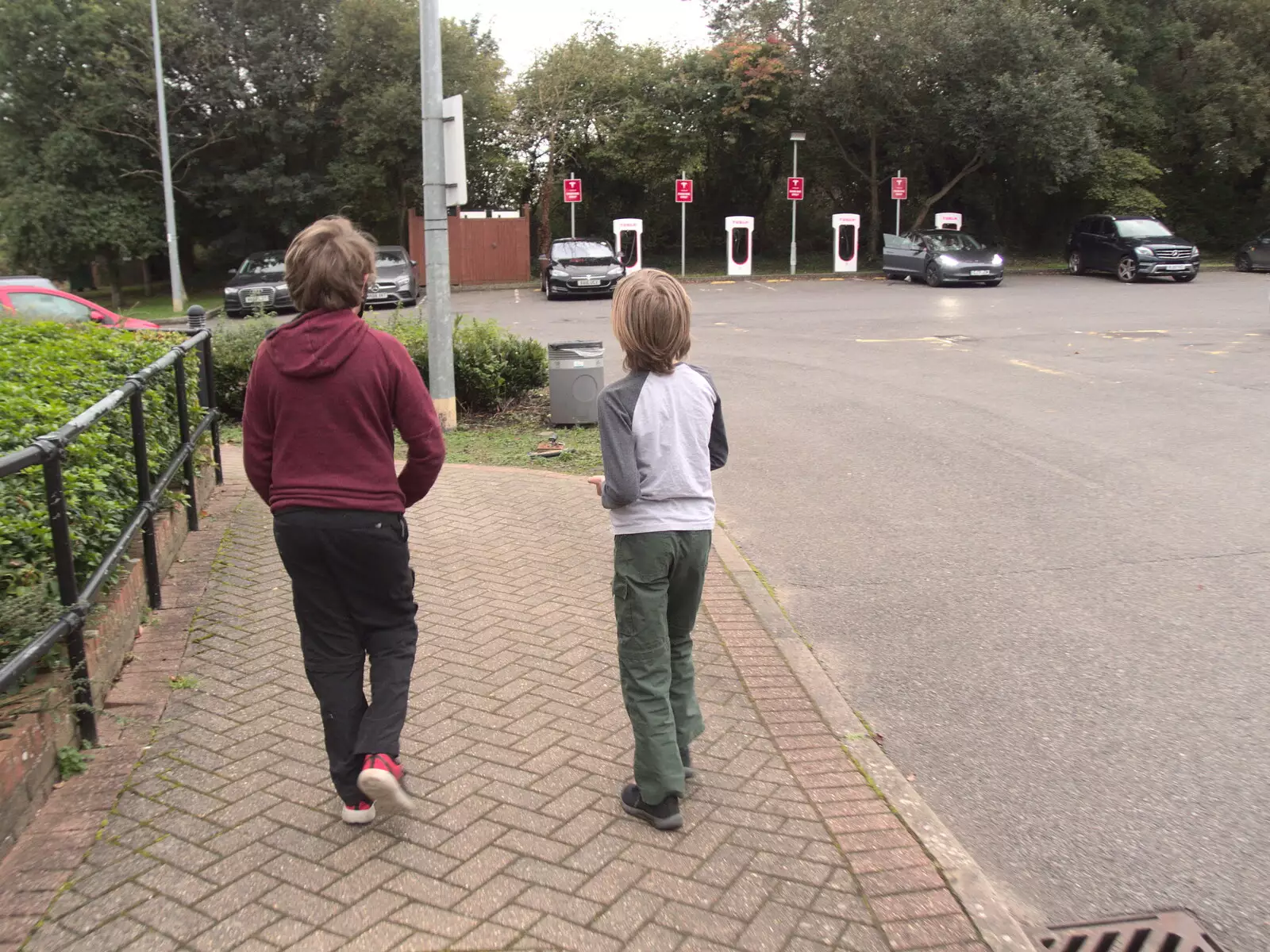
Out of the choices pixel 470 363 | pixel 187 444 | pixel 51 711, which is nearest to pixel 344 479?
pixel 51 711

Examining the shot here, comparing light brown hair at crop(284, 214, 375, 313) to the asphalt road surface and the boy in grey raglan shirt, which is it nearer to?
the boy in grey raglan shirt

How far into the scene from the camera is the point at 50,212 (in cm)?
2825

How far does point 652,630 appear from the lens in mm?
3357

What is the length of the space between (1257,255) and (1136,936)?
110ft

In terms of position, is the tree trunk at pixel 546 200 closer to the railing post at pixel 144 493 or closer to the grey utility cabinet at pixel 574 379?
the grey utility cabinet at pixel 574 379

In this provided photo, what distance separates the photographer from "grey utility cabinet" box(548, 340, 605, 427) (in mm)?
9711

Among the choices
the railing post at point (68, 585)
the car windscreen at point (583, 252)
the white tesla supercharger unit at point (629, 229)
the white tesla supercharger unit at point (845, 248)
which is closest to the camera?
the railing post at point (68, 585)

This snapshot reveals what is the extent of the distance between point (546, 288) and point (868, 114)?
41.3 feet

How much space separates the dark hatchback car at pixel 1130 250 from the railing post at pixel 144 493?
91.2 ft

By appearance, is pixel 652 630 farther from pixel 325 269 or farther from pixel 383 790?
pixel 325 269

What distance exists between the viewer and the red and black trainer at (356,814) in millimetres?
3338

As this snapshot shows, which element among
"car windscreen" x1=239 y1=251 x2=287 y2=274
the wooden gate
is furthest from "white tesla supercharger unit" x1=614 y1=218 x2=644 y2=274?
"car windscreen" x1=239 y1=251 x2=287 y2=274

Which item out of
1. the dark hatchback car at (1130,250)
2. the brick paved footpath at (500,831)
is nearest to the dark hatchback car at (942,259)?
the dark hatchback car at (1130,250)

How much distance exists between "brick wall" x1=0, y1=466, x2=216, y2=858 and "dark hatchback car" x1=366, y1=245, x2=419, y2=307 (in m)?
18.4
